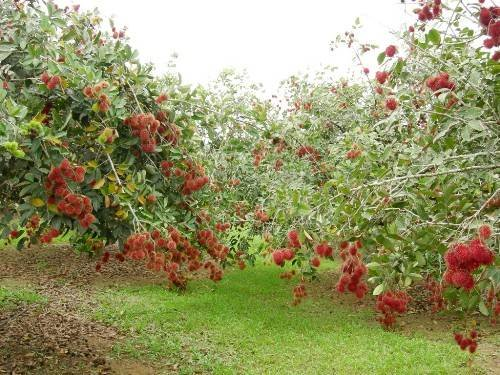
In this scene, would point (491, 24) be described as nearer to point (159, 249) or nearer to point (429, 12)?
point (429, 12)

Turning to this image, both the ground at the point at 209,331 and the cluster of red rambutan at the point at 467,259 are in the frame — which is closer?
the cluster of red rambutan at the point at 467,259

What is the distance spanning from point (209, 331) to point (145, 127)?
4.46m

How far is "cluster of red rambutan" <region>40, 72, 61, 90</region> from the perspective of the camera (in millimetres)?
3521

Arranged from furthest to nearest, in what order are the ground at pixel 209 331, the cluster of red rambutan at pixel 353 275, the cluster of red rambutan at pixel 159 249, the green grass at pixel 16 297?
1. the green grass at pixel 16 297
2. the ground at pixel 209 331
3. the cluster of red rambutan at pixel 159 249
4. the cluster of red rambutan at pixel 353 275

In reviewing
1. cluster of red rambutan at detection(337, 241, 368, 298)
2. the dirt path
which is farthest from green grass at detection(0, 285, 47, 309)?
cluster of red rambutan at detection(337, 241, 368, 298)

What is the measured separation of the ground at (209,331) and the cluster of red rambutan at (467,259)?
4.41 metres

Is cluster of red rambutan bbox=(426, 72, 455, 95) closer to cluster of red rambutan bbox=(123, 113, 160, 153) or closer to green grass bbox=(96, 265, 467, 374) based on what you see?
cluster of red rambutan bbox=(123, 113, 160, 153)

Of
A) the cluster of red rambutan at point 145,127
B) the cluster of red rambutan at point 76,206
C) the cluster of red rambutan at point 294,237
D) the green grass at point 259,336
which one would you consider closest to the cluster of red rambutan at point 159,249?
the cluster of red rambutan at point 76,206

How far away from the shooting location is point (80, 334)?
7.26 meters

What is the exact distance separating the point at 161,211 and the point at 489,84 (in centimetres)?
231

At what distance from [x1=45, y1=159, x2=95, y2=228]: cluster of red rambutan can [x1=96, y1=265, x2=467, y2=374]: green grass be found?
3320mm

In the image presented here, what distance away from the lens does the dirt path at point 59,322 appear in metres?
6.07

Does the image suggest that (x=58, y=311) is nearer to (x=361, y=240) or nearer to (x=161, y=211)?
(x=161, y=211)

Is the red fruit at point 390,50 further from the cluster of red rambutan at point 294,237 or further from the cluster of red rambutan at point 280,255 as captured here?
the cluster of red rambutan at point 280,255
